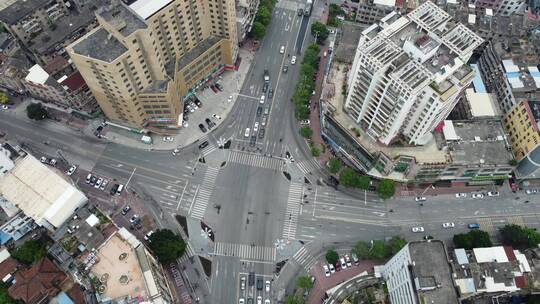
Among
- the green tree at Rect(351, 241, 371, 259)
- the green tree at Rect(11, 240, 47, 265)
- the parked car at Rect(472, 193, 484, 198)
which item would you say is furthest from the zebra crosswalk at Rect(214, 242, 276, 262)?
the parked car at Rect(472, 193, 484, 198)

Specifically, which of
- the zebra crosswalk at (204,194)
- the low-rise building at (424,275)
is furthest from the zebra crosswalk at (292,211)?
the low-rise building at (424,275)

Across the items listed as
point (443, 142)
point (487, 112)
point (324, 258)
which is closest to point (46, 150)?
point (324, 258)

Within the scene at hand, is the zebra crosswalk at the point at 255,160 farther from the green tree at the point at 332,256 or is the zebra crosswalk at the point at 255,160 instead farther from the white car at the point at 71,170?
the white car at the point at 71,170

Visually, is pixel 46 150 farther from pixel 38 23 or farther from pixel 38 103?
pixel 38 23

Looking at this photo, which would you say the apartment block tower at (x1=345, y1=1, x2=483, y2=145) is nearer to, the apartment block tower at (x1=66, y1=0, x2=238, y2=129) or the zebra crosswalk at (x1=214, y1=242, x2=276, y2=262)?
the apartment block tower at (x1=66, y1=0, x2=238, y2=129)

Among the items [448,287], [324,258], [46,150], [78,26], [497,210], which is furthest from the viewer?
[78,26]

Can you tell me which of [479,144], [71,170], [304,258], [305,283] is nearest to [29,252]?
[71,170]
